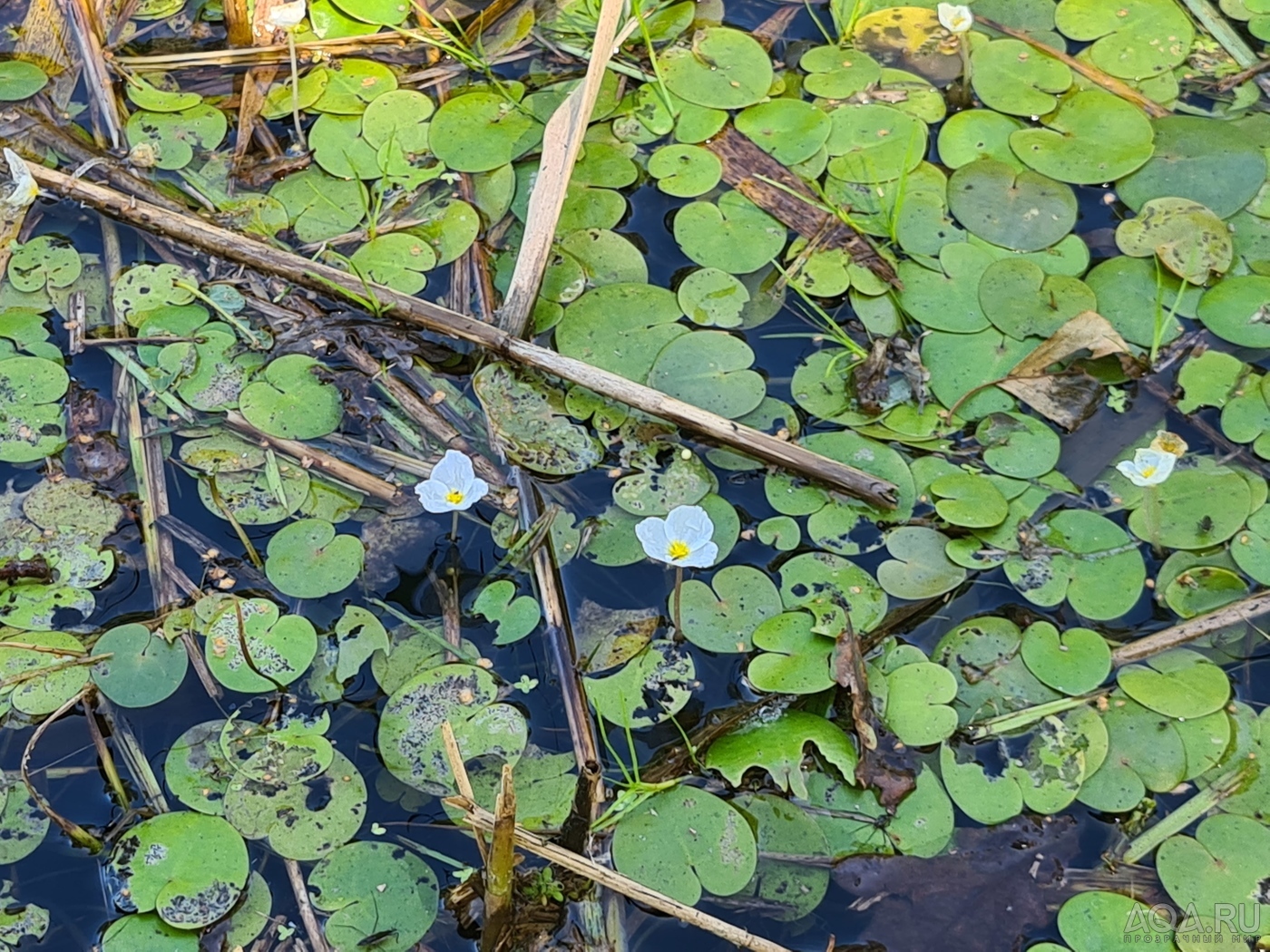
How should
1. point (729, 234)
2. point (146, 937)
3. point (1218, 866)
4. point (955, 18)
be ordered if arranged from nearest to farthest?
point (146, 937) < point (1218, 866) < point (729, 234) < point (955, 18)

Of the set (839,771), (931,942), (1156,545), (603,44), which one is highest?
(603,44)

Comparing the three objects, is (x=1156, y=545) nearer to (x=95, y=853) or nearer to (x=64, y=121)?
(x=95, y=853)

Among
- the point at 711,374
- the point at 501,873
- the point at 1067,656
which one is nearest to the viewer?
the point at 501,873

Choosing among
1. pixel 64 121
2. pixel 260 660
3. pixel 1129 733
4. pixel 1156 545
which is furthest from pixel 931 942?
pixel 64 121

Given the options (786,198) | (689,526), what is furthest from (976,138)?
(689,526)

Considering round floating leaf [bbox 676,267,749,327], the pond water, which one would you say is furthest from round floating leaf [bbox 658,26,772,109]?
round floating leaf [bbox 676,267,749,327]

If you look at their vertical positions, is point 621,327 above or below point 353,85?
below

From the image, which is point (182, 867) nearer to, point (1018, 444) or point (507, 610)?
point (507, 610)
